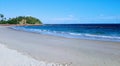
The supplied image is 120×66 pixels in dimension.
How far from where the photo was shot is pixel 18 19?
147 m

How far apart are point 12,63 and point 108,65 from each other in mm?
3517

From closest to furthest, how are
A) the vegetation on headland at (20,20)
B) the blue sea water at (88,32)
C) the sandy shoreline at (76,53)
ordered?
the sandy shoreline at (76,53) → the blue sea water at (88,32) → the vegetation on headland at (20,20)

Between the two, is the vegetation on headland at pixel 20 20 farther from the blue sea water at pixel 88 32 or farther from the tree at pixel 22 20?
the blue sea water at pixel 88 32

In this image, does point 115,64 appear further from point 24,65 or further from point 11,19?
point 11,19

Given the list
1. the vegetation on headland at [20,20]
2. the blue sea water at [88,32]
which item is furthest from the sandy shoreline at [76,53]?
the vegetation on headland at [20,20]

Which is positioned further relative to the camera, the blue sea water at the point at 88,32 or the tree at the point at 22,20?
the tree at the point at 22,20

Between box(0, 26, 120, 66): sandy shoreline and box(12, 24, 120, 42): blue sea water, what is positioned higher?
box(0, 26, 120, 66): sandy shoreline

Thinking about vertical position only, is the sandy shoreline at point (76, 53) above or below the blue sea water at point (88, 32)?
above

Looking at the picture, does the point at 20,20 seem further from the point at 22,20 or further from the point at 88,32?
the point at 88,32

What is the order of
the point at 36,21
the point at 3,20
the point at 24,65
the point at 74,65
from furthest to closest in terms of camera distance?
the point at 36,21 → the point at 3,20 → the point at 74,65 → the point at 24,65

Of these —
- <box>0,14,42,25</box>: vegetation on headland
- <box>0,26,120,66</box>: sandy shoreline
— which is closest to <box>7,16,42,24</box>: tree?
<box>0,14,42,25</box>: vegetation on headland

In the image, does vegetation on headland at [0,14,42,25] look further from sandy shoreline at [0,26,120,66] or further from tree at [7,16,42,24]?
sandy shoreline at [0,26,120,66]

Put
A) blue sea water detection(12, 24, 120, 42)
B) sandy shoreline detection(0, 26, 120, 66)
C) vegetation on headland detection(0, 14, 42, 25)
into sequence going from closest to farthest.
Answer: sandy shoreline detection(0, 26, 120, 66) < blue sea water detection(12, 24, 120, 42) < vegetation on headland detection(0, 14, 42, 25)

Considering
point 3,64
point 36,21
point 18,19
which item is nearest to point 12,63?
point 3,64
